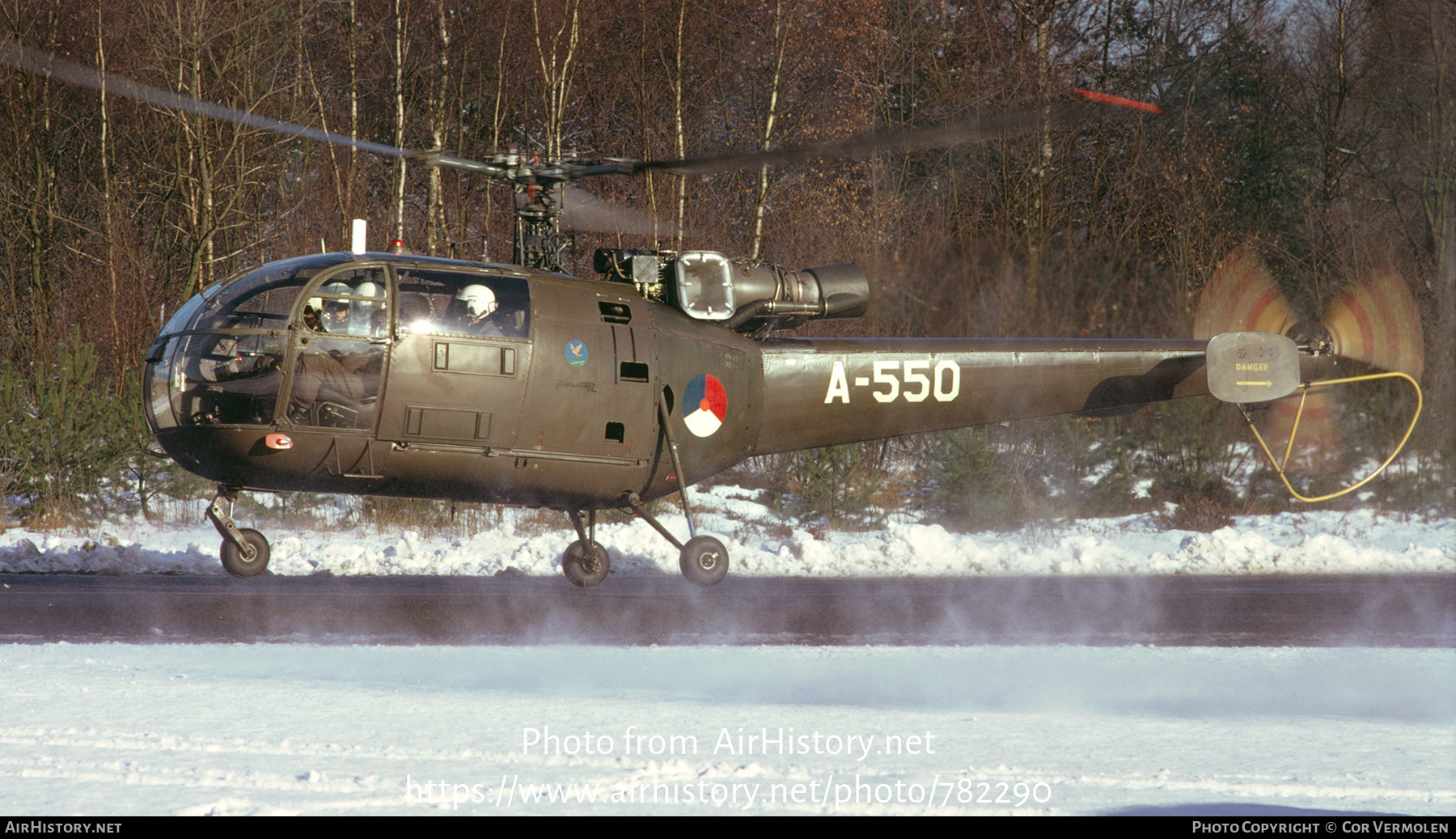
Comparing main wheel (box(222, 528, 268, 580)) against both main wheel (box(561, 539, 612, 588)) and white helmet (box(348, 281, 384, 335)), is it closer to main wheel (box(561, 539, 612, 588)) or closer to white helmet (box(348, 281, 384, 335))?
white helmet (box(348, 281, 384, 335))

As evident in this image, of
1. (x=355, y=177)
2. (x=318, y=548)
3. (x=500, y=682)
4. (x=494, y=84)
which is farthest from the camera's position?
(x=494, y=84)

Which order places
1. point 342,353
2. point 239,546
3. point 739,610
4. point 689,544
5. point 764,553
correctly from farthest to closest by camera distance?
point 764,553 < point 739,610 < point 689,544 < point 239,546 < point 342,353

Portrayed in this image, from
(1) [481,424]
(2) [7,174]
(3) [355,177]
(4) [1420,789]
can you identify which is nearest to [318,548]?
A: (1) [481,424]

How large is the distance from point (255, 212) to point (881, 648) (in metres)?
17.2

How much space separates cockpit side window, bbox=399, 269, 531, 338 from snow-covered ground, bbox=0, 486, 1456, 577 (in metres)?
6.07

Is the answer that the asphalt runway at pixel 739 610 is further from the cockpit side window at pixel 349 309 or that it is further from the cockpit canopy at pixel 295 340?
the cockpit side window at pixel 349 309

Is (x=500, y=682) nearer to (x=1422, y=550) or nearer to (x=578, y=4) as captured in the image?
(x=1422, y=550)

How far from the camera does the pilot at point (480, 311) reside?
8227 millimetres

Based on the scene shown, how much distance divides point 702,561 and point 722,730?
8.63 ft

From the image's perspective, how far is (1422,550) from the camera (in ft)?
49.1

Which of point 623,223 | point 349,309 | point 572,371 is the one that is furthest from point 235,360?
point 623,223

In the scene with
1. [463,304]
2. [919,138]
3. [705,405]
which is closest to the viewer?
[919,138]

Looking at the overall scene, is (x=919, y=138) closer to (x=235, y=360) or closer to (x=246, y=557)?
(x=235, y=360)

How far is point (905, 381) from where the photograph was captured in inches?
396
